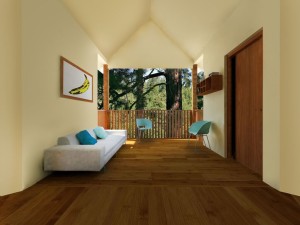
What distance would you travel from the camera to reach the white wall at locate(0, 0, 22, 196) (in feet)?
6.60

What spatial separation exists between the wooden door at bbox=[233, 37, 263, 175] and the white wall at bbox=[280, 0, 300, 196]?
62cm

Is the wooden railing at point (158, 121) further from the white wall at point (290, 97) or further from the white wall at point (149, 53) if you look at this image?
the white wall at point (290, 97)

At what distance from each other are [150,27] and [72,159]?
5.29 meters

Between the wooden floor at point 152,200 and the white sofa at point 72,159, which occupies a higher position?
the white sofa at point 72,159

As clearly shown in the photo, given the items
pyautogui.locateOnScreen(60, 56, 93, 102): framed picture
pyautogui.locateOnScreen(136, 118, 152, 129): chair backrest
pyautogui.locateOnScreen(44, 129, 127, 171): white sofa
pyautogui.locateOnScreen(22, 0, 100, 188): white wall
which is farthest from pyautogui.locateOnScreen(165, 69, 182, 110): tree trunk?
pyautogui.locateOnScreen(44, 129, 127, 171): white sofa

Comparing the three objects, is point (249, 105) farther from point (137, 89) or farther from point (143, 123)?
point (137, 89)

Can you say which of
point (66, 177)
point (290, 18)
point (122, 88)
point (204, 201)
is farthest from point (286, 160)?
point (122, 88)

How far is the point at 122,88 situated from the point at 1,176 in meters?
9.14

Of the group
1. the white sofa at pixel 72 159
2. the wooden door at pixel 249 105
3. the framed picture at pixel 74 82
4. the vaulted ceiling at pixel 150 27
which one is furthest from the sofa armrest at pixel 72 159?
the vaulted ceiling at pixel 150 27

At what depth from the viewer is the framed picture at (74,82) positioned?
319 centimetres

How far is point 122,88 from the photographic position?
10906 mm

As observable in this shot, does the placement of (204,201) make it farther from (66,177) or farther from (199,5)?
(199,5)

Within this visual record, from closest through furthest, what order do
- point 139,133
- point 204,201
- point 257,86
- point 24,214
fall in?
point 24,214, point 204,201, point 257,86, point 139,133

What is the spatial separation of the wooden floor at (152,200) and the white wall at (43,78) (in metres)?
0.50
